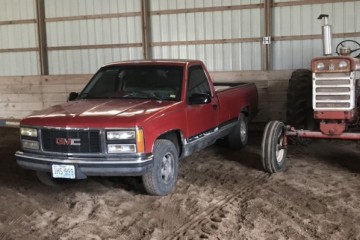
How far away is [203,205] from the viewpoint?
5562mm

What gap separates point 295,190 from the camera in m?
6.11

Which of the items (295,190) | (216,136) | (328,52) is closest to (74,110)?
(216,136)

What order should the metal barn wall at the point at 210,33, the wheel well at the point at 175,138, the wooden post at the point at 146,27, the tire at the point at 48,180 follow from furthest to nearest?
the wooden post at the point at 146,27, the metal barn wall at the point at 210,33, the tire at the point at 48,180, the wheel well at the point at 175,138

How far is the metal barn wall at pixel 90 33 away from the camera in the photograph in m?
12.8

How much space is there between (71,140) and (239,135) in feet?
12.6

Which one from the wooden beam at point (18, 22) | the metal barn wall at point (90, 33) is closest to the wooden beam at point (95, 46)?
the metal barn wall at point (90, 33)

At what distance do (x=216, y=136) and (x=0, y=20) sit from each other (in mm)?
9489

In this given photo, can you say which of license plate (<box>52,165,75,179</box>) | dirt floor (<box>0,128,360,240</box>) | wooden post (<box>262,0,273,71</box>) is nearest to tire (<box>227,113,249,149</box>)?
dirt floor (<box>0,128,360,240</box>)

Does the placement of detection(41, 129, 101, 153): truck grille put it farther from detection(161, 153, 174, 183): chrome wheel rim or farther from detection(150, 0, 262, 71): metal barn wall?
detection(150, 0, 262, 71): metal barn wall

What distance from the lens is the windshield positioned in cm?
661

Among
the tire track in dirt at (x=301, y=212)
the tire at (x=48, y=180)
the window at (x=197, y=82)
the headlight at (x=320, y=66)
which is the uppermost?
the headlight at (x=320, y=66)

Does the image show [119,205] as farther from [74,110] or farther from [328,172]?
[328,172]

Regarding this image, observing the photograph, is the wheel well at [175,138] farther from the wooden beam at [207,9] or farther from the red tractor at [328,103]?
the wooden beam at [207,9]

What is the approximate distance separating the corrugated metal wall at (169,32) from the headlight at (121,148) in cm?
696
